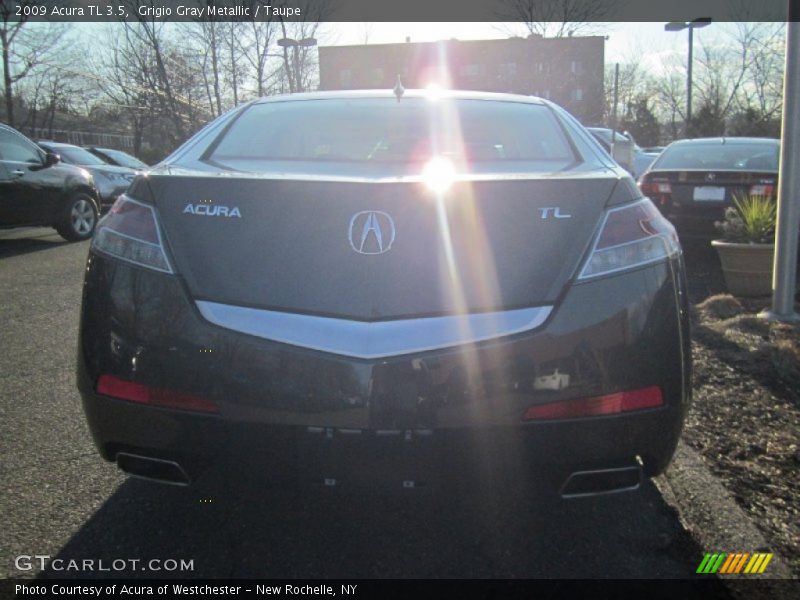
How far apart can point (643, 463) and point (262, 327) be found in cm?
116

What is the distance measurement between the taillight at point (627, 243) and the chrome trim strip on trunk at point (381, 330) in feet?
0.71

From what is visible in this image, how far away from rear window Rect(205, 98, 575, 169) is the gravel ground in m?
1.49

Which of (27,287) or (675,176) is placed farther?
(675,176)

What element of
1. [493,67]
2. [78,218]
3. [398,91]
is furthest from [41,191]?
[493,67]

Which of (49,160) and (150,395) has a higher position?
(49,160)

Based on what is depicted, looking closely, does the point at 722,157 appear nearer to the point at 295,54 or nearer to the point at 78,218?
the point at 78,218

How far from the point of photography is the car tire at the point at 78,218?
1036 centimetres

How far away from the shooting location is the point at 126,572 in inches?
88.7

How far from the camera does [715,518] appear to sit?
254 centimetres

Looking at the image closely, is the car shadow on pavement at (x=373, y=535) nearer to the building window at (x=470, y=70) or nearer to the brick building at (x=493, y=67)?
the brick building at (x=493, y=67)

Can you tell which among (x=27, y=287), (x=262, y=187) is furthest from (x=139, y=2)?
(x=262, y=187)

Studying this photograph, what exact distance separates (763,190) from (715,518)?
18.4 feet

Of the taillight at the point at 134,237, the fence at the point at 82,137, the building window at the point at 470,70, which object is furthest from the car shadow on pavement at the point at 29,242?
the building window at the point at 470,70

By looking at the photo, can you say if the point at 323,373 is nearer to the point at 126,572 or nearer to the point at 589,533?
the point at 126,572
